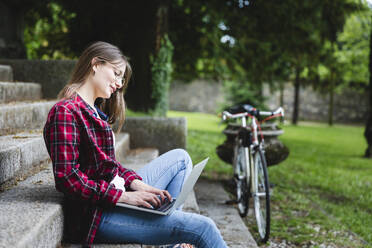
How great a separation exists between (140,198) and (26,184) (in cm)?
80

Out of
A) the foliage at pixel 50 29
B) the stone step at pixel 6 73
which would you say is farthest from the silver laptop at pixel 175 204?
the foliage at pixel 50 29

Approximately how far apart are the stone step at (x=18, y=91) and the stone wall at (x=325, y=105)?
747 inches

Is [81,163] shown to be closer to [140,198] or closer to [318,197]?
[140,198]

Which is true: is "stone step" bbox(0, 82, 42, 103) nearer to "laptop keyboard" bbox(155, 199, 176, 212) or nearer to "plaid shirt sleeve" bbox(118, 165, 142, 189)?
"plaid shirt sleeve" bbox(118, 165, 142, 189)

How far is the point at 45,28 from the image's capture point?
872 cm

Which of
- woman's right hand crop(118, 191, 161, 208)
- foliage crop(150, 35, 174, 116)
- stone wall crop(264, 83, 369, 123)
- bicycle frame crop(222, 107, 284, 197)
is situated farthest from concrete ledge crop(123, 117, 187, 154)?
stone wall crop(264, 83, 369, 123)

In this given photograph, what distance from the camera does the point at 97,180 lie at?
192cm

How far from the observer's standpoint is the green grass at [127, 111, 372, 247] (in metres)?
3.68

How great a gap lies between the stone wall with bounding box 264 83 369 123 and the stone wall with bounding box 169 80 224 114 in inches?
147

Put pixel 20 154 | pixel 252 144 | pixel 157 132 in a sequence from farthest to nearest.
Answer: pixel 157 132 < pixel 252 144 < pixel 20 154

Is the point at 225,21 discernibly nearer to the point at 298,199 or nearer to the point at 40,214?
the point at 298,199

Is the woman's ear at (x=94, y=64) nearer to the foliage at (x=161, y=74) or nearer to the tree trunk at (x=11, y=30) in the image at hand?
→ the foliage at (x=161, y=74)

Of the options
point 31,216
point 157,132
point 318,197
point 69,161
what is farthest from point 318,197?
point 31,216

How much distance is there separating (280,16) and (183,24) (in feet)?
6.25
